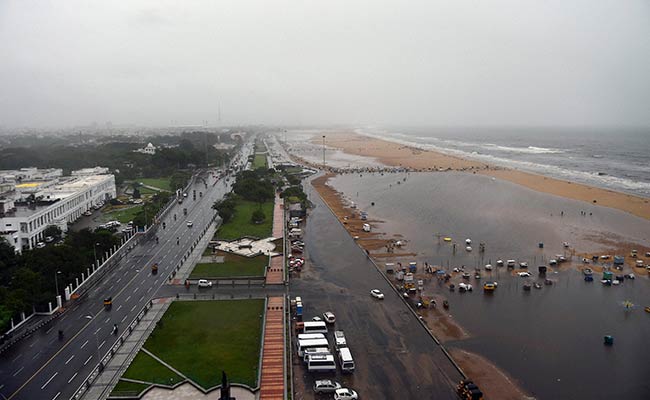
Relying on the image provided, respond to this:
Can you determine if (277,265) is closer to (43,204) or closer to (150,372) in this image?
(150,372)

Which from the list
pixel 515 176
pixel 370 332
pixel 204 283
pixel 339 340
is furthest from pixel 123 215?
pixel 515 176

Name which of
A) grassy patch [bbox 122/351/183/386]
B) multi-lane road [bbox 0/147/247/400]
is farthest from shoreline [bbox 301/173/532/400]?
A: multi-lane road [bbox 0/147/247/400]

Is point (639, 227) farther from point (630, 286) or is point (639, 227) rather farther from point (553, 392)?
point (553, 392)

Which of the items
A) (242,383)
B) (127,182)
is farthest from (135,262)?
(127,182)

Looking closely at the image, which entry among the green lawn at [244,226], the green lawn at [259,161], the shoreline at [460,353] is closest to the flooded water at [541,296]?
the shoreline at [460,353]

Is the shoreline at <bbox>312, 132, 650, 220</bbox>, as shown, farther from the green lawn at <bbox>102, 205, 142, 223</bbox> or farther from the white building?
the white building
